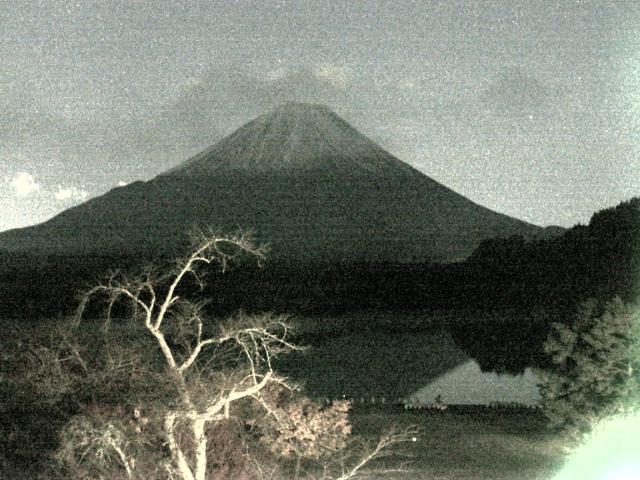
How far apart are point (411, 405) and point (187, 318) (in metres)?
11.8

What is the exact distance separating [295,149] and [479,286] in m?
114

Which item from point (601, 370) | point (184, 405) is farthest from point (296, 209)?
point (184, 405)

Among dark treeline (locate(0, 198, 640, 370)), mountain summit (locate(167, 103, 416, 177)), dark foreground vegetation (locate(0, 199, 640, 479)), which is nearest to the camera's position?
dark foreground vegetation (locate(0, 199, 640, 479))

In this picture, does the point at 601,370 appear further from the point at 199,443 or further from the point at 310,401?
the point at 199,443

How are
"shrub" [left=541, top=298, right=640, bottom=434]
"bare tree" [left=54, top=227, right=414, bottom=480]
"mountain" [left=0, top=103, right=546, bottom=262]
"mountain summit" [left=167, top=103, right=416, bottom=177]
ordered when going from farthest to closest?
"mountain summit" [left=167, top=103, right=416, bottom=177] → "mountain" [left=0, top=103, right=546, bottom=262] → "shrub" [left=541, top=298, right=640, bottom=434] → "bare tree" [left=54, top=227, right=414, bottom=480]

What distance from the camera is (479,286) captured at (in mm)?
69625

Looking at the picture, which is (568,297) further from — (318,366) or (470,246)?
(470,246)

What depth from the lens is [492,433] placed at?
17.9m

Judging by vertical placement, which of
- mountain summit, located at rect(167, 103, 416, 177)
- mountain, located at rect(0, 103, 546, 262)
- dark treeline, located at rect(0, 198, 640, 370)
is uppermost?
mountain summit, located at rect(167, 103, 416, 177)

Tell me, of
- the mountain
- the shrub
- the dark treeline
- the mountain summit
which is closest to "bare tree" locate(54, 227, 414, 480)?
the shrub

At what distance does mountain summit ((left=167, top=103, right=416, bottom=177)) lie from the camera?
569 feet

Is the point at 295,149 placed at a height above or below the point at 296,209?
above

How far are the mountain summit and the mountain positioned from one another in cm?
26

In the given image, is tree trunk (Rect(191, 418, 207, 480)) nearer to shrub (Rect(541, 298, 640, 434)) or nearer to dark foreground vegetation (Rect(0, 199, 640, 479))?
dark foreground vegetation (Rect(0, 199, 640, 479))
